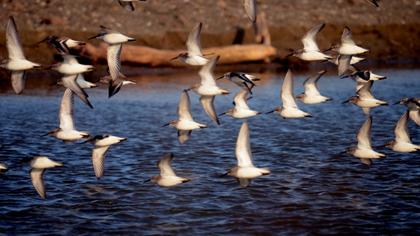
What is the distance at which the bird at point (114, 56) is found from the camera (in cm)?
1806

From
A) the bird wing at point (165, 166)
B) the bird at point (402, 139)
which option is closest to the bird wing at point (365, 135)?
the bird at point (402, 139)

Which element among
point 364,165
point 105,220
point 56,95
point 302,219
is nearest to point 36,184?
point 105,220

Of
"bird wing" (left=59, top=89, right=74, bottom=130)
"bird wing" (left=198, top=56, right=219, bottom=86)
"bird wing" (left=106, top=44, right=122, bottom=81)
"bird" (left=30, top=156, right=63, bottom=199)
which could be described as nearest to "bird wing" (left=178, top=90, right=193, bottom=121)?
"bird wing" (left=198, top=56, right=219, bottom=86)

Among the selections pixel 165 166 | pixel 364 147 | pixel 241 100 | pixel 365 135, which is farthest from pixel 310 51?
pixel 165 166

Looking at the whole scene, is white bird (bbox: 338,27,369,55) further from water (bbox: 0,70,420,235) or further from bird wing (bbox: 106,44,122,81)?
bird wing (bbox: 106,44,122,81)

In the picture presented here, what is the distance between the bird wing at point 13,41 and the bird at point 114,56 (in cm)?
175

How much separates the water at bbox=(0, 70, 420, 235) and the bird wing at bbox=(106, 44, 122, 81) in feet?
8.16

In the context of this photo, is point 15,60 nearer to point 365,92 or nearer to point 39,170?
point 39,170

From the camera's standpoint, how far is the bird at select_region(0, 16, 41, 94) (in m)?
17.0

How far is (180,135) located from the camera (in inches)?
755

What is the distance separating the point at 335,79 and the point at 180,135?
17674 mm

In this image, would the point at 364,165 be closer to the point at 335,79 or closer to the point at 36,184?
the point at 36,184

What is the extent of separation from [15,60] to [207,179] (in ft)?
16.3

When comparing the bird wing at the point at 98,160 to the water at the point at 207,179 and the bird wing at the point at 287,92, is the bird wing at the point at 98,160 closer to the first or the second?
the water at the point at 207,179
